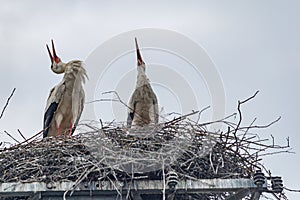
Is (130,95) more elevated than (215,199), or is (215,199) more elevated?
(130,95)

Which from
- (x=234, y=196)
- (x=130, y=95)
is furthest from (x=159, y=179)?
(x=130, y=95)

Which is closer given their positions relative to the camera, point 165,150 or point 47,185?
point 47,185

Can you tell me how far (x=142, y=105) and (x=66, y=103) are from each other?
0.87 metres

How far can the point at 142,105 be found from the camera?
689cm

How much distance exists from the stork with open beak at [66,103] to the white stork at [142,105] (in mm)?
629

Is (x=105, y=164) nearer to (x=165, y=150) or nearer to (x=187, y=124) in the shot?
(x=165, y=150)

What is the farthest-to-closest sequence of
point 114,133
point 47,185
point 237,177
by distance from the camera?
point 114,133 → point 237,177 → point 47,185

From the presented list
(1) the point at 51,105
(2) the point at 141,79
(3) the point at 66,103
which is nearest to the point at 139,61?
(2) the point at 141,79

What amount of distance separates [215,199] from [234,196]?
0.30 meters

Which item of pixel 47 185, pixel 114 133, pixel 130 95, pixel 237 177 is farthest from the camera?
pixel 130 95

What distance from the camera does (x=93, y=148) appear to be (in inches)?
185

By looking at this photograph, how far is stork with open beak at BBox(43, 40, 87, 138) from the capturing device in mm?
7160

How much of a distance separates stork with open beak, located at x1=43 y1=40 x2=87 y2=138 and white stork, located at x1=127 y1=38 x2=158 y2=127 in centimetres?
63

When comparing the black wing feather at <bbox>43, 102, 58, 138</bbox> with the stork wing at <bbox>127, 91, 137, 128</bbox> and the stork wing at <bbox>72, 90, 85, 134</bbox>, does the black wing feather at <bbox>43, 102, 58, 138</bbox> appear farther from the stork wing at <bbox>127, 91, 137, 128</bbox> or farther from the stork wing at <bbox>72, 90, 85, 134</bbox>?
the stork wing at <bbox>127, 91, 137, 128</bbox>
